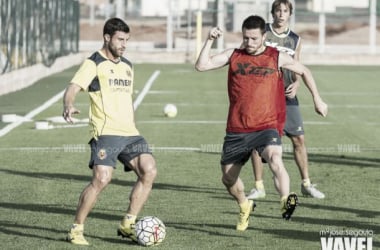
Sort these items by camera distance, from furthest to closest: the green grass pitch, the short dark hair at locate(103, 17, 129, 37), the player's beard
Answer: the green grass pitch, the player's beard, the short dark hair at locate(103, 17, 129, 37)

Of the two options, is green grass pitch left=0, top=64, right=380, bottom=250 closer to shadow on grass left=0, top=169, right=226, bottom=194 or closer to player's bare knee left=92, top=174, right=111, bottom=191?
shadow on grass left=0, top=169, right=226, bottom=194

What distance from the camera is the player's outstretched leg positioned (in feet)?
34.8

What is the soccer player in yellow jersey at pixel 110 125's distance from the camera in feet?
34.1

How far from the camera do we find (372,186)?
14227 millimetres

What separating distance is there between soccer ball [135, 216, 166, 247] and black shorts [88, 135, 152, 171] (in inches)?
22.7

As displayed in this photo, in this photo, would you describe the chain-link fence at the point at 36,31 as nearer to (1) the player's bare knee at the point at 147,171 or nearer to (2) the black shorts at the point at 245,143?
(2) the black shorts at the point at 245,143

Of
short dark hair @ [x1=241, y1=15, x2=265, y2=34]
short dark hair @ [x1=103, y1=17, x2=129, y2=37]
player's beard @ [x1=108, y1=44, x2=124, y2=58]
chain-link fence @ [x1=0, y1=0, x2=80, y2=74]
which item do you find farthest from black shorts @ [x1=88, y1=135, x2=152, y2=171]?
chain-link fence @ [x1=0, y1=0, x2=80, y2=74]

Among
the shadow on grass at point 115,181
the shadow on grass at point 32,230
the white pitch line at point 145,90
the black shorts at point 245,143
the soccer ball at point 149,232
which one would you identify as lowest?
the white pitch line at point 145,90

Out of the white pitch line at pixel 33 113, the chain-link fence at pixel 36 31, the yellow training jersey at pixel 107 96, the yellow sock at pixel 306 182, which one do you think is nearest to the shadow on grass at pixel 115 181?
the yellow sock at pixel 306 182

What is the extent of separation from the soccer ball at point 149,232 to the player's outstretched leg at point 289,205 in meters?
1.07

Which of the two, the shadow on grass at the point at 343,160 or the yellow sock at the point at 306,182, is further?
the shadow on grass at the point at 343,160

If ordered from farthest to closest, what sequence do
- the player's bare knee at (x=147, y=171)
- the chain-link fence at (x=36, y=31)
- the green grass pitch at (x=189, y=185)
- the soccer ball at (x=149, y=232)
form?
the chain-link fence at (x=36, y=31), the green grass pitch at (x=189, y=185), the player's bare knee at (x=147, y=171), the soccer ball at (x=149, y=232)

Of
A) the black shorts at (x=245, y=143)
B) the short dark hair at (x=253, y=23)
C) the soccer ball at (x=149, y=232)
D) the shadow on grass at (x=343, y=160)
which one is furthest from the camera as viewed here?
the shadow on grass at (x=343, y=160)

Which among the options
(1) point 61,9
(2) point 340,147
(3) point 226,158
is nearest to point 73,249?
(3) point 226,158
